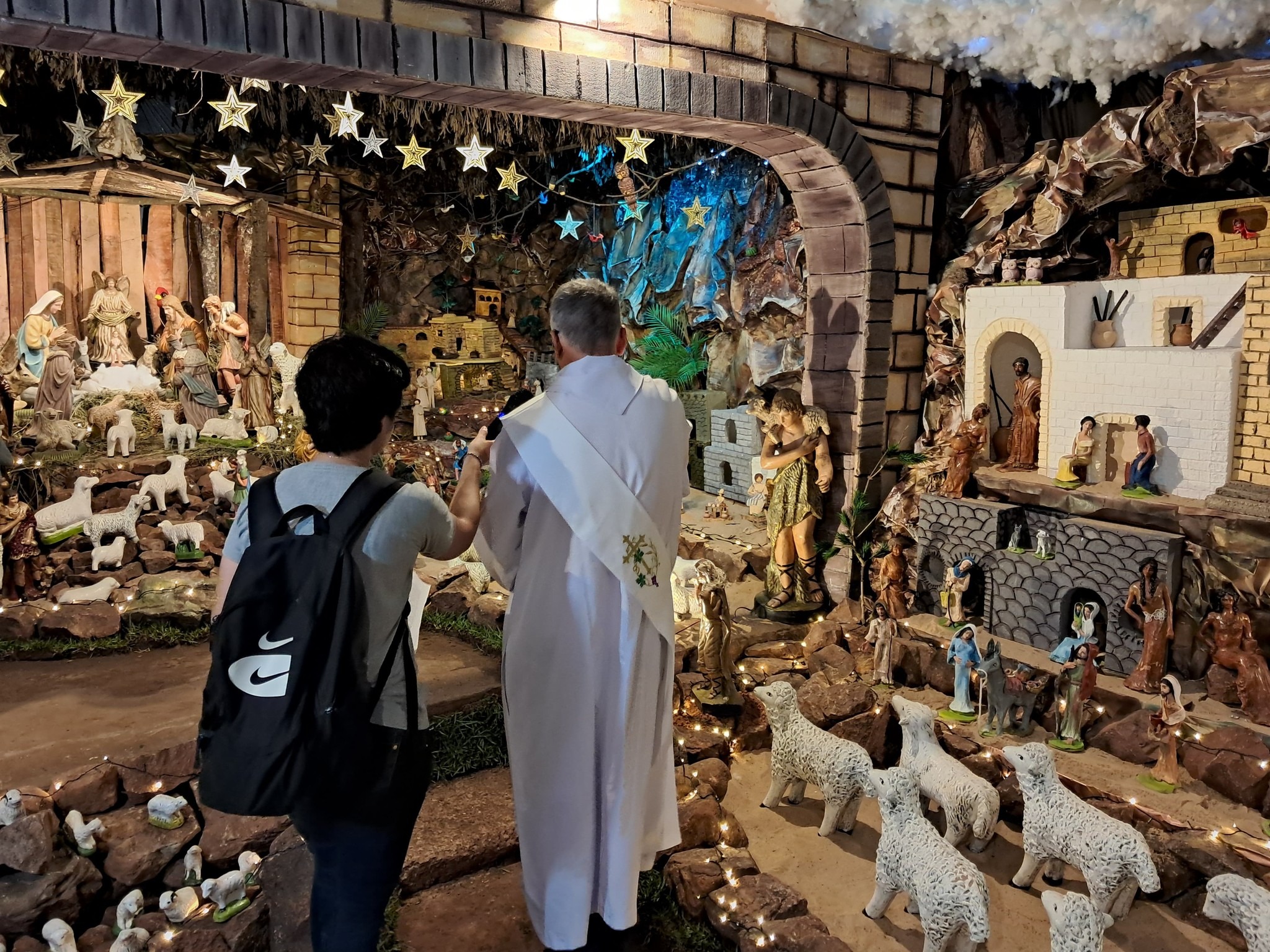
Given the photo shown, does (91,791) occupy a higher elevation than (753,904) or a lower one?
higher

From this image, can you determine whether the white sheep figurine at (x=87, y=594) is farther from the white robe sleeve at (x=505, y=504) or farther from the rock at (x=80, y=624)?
the white robe sleeve at (x=505, y=504)

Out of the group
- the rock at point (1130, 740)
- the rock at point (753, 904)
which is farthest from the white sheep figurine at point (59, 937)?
the rock at point (1130, 740)

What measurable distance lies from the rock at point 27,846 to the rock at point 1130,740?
15.3 ft

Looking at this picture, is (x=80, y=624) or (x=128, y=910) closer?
(x=128, y=910)

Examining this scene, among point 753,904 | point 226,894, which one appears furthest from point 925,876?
point 226,894

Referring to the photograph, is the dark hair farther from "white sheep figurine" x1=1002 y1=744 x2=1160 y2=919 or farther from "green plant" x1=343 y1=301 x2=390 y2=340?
"green plant" x1=343 y1=301 x2=390 y2=340

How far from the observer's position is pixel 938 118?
21.9 feet

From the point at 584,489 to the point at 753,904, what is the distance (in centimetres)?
178

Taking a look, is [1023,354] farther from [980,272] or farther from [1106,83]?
[1106,83]

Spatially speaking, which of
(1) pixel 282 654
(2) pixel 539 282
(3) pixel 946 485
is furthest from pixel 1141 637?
(2) pixel 539 282

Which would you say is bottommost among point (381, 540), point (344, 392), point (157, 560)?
point (157, 560)

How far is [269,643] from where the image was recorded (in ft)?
7.05

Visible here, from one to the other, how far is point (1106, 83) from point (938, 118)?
1049 mm

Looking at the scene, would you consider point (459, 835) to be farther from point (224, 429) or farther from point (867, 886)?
point (224, 429)
